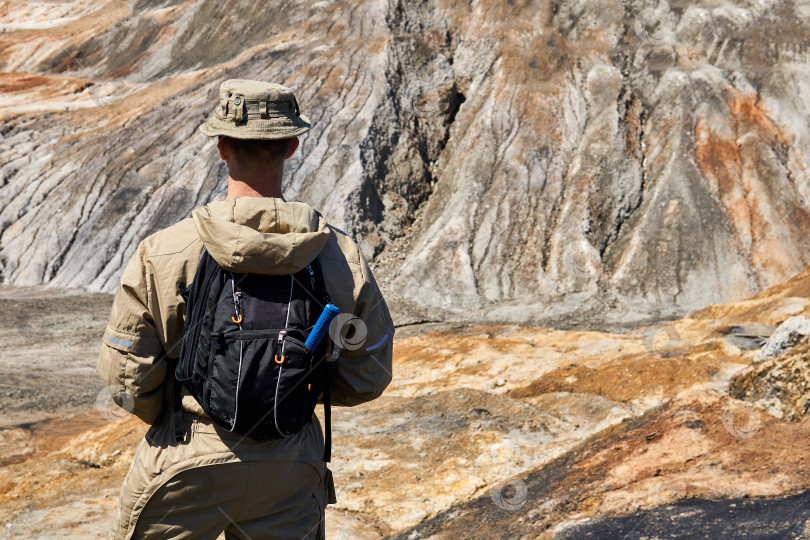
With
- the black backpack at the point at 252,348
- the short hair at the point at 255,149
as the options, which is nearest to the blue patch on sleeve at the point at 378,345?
the black backpack at the point at 252,348

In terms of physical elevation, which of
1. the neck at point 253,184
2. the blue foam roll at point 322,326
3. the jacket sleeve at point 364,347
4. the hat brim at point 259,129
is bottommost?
the jacket sleeve at point 364,347

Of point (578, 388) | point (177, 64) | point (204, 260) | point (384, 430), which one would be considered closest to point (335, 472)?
point (384, 430)

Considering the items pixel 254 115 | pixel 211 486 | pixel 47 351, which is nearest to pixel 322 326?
pixel 211 486

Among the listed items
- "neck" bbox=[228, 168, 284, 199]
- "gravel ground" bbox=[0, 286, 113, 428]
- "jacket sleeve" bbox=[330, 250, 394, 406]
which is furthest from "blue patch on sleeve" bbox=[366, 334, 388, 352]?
"gravel ground" bbox=[0, 286, 113, 428]

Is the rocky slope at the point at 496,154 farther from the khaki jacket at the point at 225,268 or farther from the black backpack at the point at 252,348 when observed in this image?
the black backpack at the point at 252,348

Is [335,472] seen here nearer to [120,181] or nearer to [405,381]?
[405,381]

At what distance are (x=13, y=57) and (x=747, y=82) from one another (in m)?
29.5

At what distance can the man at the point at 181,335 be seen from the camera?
2367mm

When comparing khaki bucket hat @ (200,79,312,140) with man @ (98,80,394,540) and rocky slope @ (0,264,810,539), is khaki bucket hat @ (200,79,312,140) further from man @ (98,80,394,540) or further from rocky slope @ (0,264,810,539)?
rocky slope @ (0,264,810,539)

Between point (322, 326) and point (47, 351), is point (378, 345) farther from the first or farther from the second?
point (47, 351)

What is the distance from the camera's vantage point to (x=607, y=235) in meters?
20.5

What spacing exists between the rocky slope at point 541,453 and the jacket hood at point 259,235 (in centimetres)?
286

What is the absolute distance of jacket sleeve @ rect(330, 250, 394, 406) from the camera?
2562 mm

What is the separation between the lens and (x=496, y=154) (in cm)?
2184
